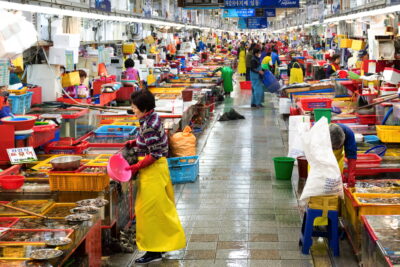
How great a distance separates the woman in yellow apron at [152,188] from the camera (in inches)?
229

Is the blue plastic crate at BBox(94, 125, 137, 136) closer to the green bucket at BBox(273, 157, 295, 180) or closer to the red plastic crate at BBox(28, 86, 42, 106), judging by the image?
the red plastic crate at BBox(28, 86, 42, 106)

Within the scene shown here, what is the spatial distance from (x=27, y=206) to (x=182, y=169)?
4.01 meters

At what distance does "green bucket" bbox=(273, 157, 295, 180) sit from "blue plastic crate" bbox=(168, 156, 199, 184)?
4.43ft

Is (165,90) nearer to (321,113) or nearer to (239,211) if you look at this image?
(321,113)

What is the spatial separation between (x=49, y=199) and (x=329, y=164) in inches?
113

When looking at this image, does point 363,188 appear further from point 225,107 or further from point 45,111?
point 225,107

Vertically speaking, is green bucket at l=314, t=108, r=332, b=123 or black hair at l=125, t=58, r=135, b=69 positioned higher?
black hair at l=125, t=58, r=135, b=69

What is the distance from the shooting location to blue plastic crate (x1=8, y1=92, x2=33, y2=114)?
7879 mm

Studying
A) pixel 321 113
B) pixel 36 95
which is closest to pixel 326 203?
pixel 321 113

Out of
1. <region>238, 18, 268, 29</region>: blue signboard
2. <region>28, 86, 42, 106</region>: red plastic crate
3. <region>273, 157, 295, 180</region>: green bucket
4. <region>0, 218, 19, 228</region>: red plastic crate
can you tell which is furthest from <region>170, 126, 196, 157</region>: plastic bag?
<region>238, 18, 268, 29</region>: blue signboard

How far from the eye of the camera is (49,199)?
5.82 metres

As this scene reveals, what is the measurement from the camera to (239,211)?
312 inches

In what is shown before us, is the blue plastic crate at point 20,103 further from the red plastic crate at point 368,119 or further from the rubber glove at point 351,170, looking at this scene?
the red plastic crate at point 368,119

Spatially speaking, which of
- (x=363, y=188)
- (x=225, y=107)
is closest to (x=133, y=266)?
(x=363, y=188)
